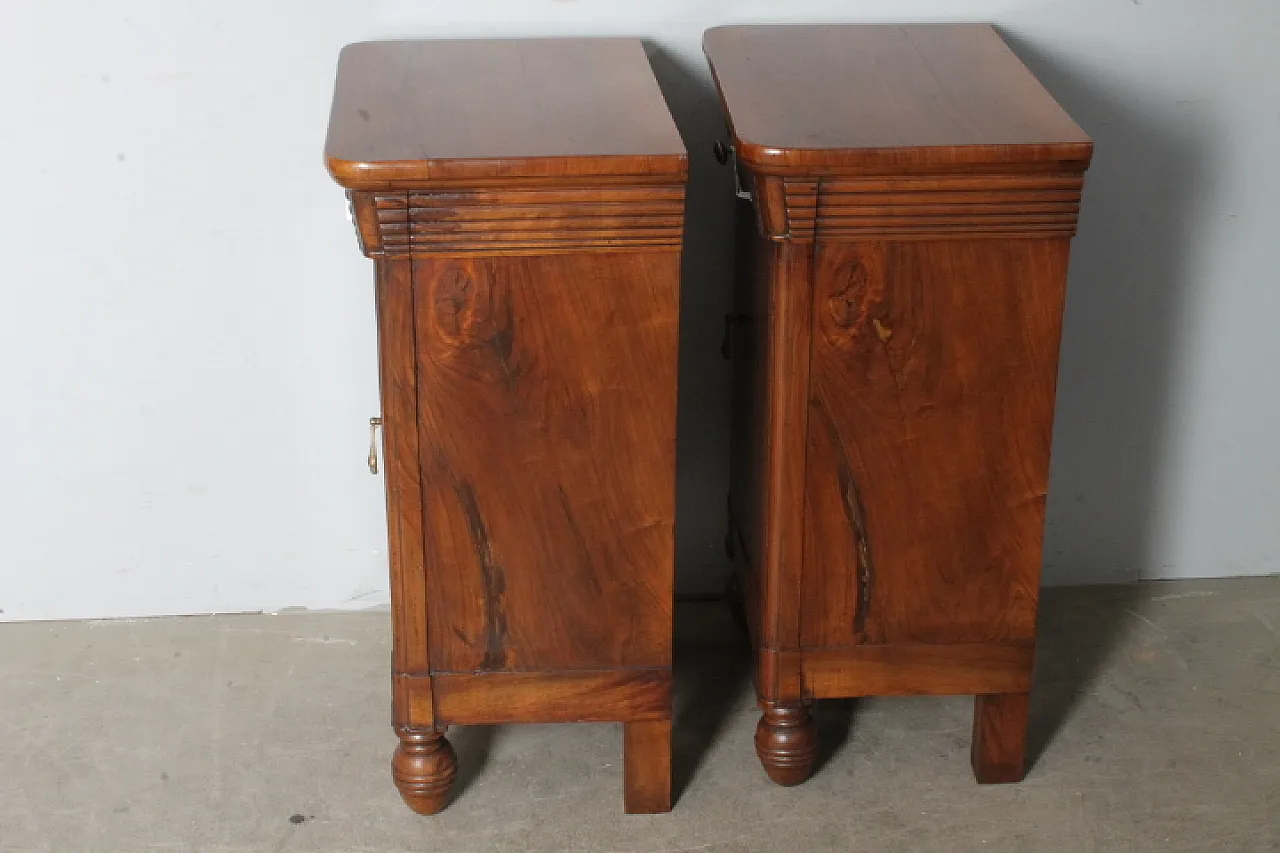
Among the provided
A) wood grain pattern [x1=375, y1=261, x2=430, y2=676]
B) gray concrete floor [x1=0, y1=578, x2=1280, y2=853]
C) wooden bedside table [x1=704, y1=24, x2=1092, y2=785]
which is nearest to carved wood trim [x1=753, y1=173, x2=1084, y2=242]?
wooden bedside table [x1=704, y1=24, x2=1092, y2=785]

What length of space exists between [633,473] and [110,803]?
0.80 m

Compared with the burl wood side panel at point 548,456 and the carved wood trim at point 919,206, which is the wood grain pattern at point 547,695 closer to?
the burl wood side panel at point 548,456

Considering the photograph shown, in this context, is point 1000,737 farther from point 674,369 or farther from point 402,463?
point 402,463

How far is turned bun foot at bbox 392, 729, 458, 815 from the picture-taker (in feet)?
6.56

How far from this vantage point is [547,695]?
195 cm

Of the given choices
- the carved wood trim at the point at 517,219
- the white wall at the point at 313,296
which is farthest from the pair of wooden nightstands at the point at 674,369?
the white wall at the point at 313,296

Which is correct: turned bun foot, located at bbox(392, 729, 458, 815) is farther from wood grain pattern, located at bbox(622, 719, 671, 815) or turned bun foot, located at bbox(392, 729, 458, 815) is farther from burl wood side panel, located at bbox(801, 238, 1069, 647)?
burl wood side panel, located at bbox(801, 238, 1069, 647)

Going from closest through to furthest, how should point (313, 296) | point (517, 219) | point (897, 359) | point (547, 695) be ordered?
point (517, 219)
point (897, 359)
point (547, 695)
point (313, 296)

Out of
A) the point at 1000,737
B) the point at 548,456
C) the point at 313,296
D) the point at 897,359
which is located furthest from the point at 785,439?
the point at 313,296

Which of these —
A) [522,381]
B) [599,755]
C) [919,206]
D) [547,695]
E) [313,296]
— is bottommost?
[599,755]

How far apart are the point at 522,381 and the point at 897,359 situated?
1.35ft

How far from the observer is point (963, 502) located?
1.91m

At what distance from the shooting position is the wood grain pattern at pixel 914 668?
1976 millimetres

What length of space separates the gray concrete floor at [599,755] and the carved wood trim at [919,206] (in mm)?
735
